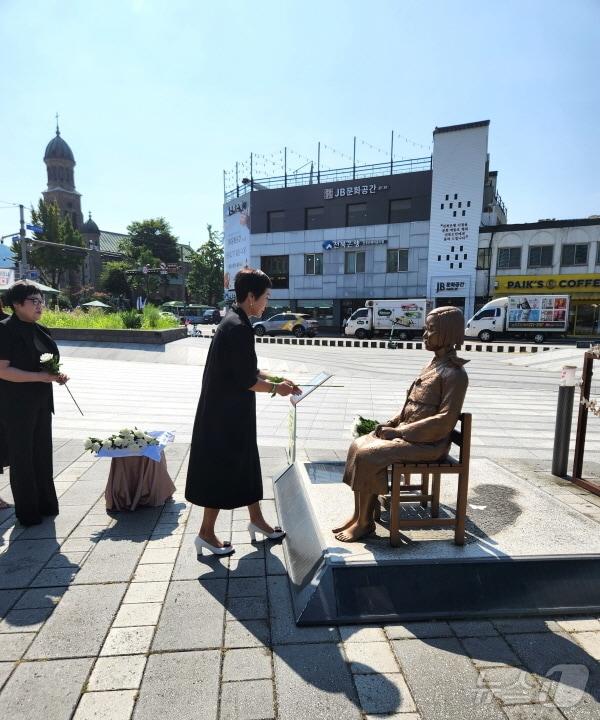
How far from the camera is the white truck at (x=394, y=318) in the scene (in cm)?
2916

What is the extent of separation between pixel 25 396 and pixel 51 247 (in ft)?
171

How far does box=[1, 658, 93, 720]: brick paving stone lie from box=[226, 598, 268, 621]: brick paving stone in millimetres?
772

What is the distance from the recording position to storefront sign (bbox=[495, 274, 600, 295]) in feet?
98.7

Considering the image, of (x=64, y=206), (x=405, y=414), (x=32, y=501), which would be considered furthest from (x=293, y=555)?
(x=64, y=206)

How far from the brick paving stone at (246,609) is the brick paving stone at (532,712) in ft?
4.30

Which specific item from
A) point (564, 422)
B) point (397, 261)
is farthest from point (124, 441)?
point (397, 261)

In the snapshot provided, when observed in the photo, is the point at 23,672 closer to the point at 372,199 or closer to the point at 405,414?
the point at 405,414

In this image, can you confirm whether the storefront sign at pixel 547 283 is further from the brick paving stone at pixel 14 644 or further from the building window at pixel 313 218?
the brick paving stone at pixel 14 644

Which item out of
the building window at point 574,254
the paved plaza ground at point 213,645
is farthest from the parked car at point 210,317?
the paved plaza ground at point 213,645

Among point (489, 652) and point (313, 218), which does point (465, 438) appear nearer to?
point (489, 652)

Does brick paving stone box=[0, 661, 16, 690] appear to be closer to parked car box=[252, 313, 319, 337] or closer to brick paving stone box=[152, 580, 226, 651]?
brick paving stone box=[152, 580, 226, 651]

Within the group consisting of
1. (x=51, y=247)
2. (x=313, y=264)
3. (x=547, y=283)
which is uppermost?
(x=51, y=247)

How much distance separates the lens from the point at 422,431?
295 cm

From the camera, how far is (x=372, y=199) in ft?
120
